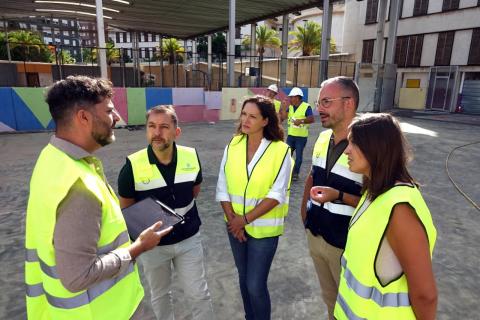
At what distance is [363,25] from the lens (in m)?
28.4

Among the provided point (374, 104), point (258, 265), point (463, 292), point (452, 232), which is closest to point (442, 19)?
point (374, 104)

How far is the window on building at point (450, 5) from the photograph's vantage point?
74.6ft

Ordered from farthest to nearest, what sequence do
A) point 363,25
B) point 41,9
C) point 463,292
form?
point 363,25 → point 41,9 → point 463,292

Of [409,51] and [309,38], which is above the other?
[309,38]

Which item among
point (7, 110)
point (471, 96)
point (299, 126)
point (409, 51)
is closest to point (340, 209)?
point (299, 126)

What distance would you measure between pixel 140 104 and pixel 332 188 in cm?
1202

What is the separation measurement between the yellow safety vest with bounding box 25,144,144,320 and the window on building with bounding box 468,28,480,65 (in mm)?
27603

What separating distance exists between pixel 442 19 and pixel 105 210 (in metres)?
29.5

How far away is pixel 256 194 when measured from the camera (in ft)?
7.70

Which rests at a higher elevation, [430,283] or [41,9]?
[41,9]

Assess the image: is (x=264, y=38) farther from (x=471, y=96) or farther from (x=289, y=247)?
(x=289, y=247)

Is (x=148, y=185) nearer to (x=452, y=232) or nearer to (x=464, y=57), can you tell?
(x=452, y=232)

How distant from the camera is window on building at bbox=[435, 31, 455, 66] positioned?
23297 millimetres

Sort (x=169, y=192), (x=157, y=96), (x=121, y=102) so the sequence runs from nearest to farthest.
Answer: (x=169, y=192) → (x=121, y=102) → (x=157, y=96)
